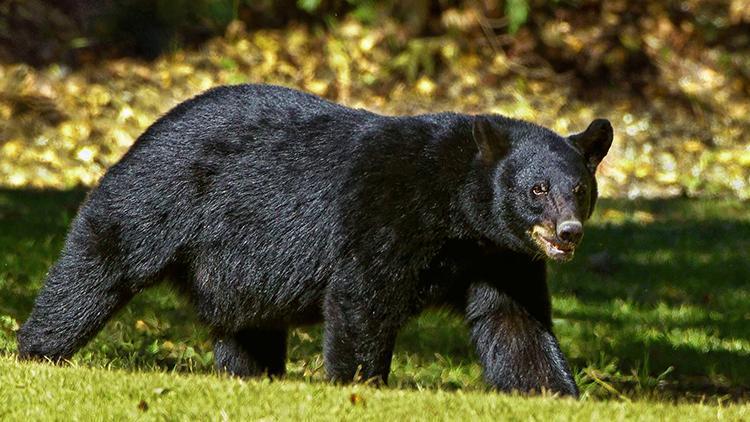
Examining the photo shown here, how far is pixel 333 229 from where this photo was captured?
6.50 meters

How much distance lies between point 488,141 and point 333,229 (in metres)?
0.86

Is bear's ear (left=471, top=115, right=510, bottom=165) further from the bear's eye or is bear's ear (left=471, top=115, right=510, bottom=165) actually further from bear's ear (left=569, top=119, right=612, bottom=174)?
bear's ear (left=569, top=119, right=612, bottom=174)

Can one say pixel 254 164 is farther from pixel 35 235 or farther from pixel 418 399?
pixel 35 235

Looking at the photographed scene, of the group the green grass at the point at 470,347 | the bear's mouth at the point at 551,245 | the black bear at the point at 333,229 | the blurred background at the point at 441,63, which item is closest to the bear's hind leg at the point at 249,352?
the black bear at the point at 333,229

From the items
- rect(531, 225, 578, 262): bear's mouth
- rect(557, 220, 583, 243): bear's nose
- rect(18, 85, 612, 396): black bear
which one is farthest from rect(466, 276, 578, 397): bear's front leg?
rect(557, 220, 583, 243): bear's nose

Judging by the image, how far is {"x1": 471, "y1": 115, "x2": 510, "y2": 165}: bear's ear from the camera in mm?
6359

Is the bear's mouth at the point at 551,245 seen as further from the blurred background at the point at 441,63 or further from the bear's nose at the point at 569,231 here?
the blurred background at the point at 441,63

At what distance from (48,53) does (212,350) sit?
28.3ft

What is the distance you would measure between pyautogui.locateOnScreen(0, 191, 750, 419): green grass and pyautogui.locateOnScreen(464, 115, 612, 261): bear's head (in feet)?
2.26

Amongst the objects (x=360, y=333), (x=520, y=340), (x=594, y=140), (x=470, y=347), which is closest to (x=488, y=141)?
(x=594, y=140)

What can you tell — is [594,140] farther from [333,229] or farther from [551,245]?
[333,229]

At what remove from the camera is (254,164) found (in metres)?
Result: 6.89

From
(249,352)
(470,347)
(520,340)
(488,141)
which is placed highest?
(488,141)

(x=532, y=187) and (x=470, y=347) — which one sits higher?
(x=532, y=187)
